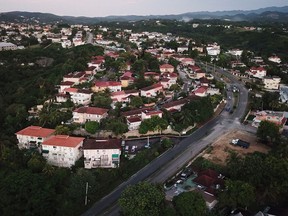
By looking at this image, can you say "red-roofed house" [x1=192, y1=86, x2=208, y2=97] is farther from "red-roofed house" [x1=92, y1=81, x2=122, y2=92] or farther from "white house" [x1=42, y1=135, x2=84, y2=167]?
"white house" [x1=42, y1=135, x2=84, y2=167]

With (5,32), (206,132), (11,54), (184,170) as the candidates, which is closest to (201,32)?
(5,32)

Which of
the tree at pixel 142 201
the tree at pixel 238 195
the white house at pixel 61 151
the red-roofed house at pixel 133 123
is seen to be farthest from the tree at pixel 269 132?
the white house at pixel 61 151

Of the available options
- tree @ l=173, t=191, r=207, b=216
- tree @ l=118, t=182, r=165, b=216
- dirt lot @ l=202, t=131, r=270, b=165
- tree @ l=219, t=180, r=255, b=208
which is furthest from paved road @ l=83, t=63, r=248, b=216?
tree @ l=219, t=180, r=255, b=208

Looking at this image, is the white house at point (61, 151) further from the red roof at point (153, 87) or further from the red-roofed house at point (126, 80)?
the red-roofed house at point (126, 80)

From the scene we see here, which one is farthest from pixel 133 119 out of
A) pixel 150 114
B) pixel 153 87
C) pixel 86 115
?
pixel 153 87

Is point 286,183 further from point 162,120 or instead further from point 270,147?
point 162,120
